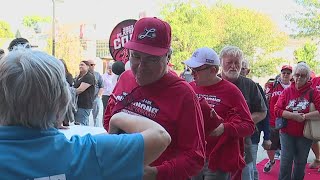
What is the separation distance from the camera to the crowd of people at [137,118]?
1.22 metres

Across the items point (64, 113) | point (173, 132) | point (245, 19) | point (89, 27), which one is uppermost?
point (64, 113)

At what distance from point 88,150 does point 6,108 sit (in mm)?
282

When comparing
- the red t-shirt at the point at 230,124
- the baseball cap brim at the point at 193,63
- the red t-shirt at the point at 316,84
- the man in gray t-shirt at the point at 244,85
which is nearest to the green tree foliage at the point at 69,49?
the red t-shirt at the point at 316,84

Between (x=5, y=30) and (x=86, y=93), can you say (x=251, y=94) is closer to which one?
(x=86, y=93)

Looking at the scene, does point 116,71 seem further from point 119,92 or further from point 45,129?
point 45,129

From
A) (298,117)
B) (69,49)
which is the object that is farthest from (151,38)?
(69,49)

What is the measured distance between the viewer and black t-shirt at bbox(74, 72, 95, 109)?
24.9 ft

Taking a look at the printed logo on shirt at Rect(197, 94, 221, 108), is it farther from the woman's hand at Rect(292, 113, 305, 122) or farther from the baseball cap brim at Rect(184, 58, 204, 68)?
the woman's hand at Rect(292, 113, 305, 122)

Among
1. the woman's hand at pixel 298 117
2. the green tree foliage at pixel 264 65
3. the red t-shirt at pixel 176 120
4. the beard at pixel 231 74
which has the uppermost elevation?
the red t-shirt at pixel 176 120

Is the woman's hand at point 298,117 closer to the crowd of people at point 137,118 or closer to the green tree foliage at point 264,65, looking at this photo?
the crowd of people at point 137,118

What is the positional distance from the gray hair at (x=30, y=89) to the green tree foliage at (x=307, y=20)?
90.9 ft

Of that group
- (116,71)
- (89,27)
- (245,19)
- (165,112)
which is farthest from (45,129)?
(89,27)

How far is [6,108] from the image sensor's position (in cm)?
122

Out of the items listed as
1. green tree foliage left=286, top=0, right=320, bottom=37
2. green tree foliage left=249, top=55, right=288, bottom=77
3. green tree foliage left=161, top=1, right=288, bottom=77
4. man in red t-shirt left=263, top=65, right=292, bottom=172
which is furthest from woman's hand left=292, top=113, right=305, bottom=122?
green tree foliage left=249, top=55, right=288, bottom=77
